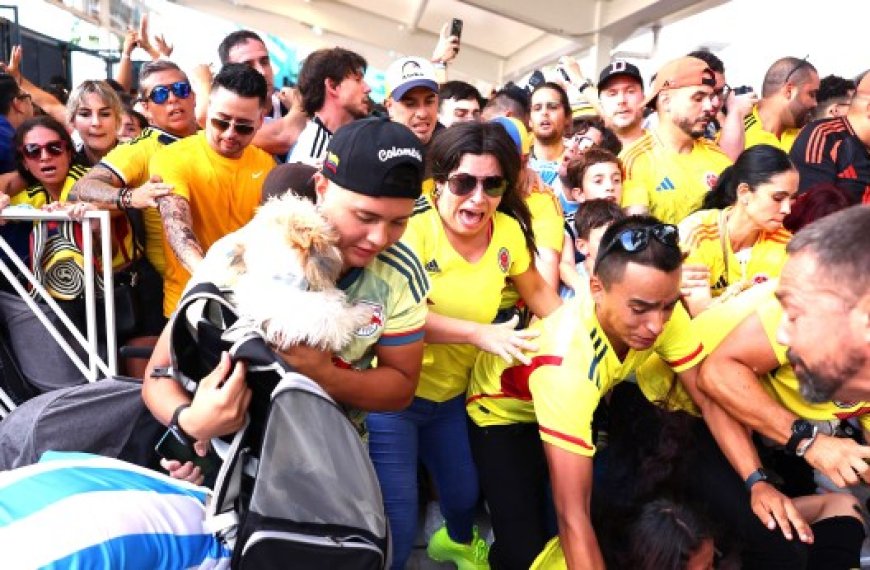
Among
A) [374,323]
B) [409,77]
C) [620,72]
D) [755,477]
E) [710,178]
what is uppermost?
[620,72]

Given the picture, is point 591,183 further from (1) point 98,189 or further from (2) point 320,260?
(2) point 320,260

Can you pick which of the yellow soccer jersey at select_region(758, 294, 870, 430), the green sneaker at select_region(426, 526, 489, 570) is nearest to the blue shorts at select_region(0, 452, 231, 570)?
the green sneaker at select_region(426, 526, 489, 570)

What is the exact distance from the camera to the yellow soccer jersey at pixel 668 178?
14.9ft

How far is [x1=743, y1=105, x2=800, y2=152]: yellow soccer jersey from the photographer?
18.7 ft

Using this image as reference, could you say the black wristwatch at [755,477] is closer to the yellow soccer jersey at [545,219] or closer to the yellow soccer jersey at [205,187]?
the yellow soccer jersey at [545,219]

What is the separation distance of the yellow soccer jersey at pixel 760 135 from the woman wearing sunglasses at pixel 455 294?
303cm

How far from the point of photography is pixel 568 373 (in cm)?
268

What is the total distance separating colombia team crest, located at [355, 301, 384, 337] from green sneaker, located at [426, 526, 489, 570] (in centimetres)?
160

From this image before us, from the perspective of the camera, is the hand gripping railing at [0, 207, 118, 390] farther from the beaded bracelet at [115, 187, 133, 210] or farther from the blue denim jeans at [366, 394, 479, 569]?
the blue denim jeans at [366, 394, 479, 569]

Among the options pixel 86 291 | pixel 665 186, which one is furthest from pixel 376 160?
pixel 665 186

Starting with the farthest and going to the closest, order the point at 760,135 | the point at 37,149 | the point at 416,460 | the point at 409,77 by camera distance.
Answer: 1. the point at 760,135
2. the point at 409,77
3. the point at 37,149
4. the point at 416,460

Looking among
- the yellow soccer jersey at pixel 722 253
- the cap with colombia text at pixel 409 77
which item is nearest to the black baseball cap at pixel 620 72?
the cap with colombia text at pixel 409 77

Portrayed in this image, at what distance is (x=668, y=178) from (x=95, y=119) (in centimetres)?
331

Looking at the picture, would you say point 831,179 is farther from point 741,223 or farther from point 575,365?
point 575,365
